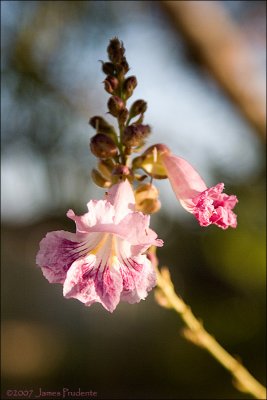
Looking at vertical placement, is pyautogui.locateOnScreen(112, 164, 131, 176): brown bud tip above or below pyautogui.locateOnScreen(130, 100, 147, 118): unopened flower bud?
below

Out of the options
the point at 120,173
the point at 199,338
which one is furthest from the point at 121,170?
the point at 199,338

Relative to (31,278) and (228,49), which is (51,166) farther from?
(31,278)

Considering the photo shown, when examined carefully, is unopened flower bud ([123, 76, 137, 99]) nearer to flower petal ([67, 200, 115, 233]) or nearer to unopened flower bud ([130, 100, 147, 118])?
unopened flower bud ([130, 100, 147, 118])

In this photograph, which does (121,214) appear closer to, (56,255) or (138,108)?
(56,255)

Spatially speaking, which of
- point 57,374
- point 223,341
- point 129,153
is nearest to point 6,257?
point 57,374

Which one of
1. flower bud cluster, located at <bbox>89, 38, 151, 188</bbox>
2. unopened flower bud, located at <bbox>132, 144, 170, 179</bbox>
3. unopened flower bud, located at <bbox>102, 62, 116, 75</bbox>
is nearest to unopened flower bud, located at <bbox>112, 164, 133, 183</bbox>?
flower bud cluster, located at <bbox>89, 38, 151, 188</bbox>
